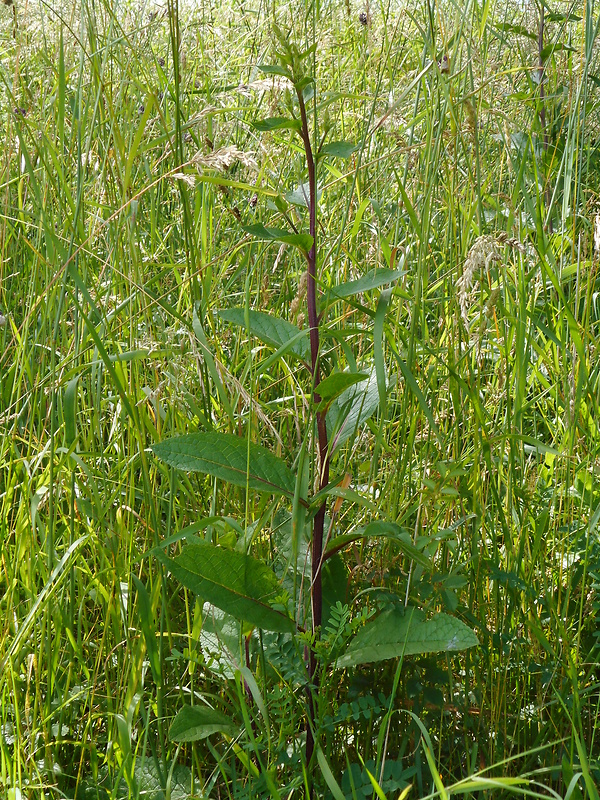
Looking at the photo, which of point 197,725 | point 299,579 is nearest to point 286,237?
point 299,579

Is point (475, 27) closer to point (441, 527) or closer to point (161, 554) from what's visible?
point (441, 527)

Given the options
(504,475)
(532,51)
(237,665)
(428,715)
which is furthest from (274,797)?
(532,51)

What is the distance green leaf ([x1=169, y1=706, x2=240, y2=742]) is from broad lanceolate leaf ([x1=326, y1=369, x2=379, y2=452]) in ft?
1.47

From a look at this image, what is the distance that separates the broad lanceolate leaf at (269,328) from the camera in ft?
4.29

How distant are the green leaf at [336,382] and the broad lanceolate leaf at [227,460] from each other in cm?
13

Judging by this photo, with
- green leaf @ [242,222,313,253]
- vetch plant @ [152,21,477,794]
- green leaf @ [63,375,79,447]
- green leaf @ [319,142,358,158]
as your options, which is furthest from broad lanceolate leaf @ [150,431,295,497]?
green leaf @ [319,142,358,158]

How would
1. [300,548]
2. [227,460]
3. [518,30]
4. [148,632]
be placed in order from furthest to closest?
1. [518,30]
2. [300,548]
3. [227,460]
4. [148,632]

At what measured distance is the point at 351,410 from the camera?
4.52 feet

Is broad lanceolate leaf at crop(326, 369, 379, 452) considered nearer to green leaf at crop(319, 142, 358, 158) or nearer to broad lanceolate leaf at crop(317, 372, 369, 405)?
broad lanceolate leaf at crop(317, 372, 369, 405)

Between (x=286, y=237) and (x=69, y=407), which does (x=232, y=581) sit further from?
(x=286, y=237)

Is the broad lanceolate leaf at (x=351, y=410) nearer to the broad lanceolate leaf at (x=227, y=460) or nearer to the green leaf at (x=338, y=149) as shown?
the broad lanceolate leaf at (x=227, y=460)

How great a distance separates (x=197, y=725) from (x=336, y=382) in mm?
552

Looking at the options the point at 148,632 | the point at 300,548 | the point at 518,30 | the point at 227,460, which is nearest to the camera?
the point at 148,632

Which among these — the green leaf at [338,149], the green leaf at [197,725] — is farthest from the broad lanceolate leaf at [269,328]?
the green leaf at [197,725]
